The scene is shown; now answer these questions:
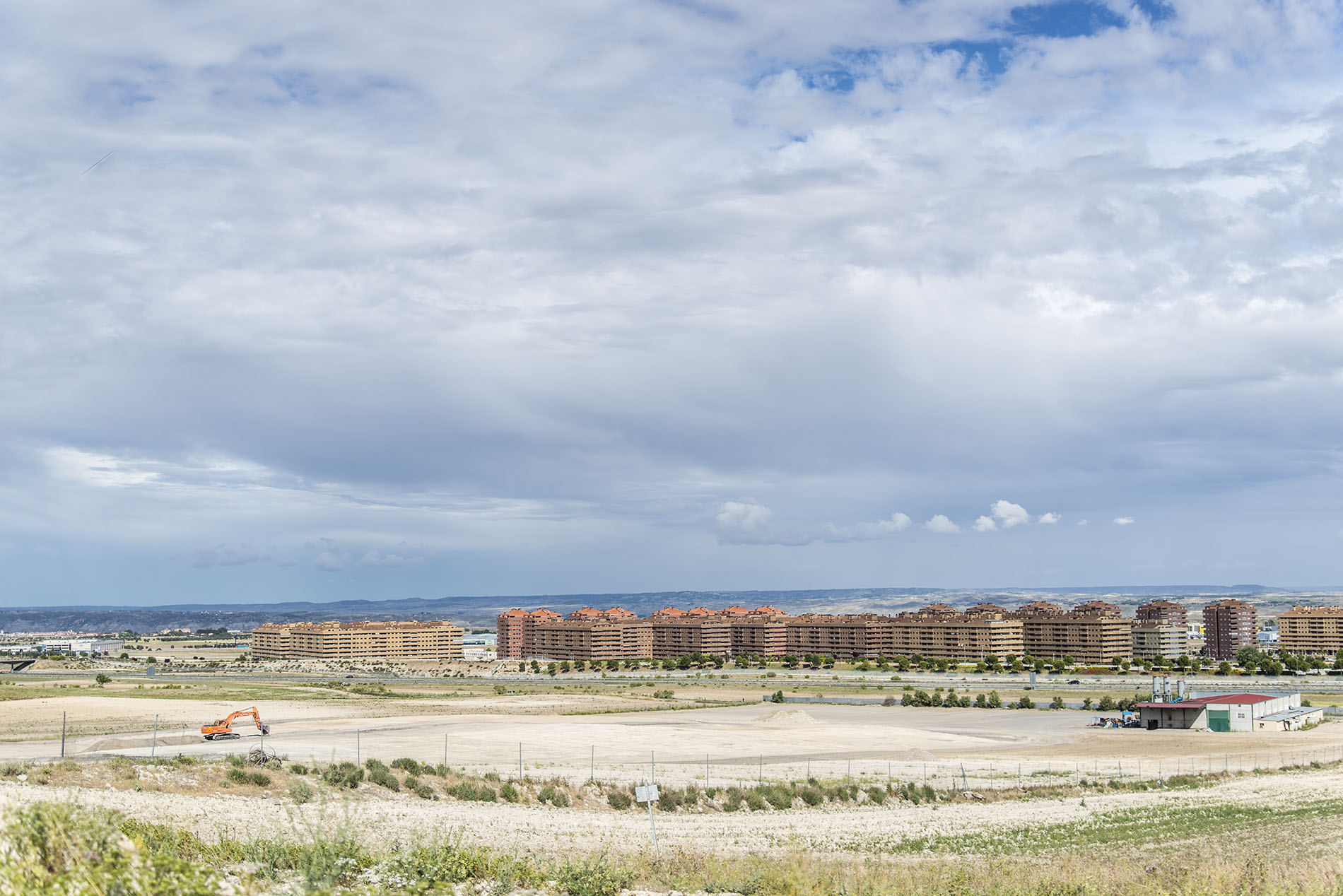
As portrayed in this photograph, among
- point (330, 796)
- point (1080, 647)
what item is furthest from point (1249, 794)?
point (1080, 647)

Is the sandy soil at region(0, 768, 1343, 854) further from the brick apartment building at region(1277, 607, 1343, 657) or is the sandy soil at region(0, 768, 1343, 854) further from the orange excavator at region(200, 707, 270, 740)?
the brick apartment building at region(1277, 607, 1343, 657)

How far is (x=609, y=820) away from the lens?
3412 centimetres

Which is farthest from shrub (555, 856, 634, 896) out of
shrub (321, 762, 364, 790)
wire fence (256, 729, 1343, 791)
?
wire fence (256, 729, 1343, 791)

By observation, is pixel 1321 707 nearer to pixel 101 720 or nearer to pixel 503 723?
pixel 503 723

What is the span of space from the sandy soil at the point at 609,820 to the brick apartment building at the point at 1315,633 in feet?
570

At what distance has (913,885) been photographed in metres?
22.3

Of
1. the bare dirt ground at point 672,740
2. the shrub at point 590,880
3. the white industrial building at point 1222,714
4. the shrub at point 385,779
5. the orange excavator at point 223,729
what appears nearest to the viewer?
the shrub at point 590,880

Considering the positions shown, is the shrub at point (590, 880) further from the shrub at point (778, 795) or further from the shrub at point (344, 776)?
the shrub at point (778, 795)

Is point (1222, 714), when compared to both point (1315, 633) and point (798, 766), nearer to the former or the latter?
point (798, 766)

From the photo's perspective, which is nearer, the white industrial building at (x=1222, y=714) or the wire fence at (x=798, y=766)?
the wire fence at (x=798, y=766)

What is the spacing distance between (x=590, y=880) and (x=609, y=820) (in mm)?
18189

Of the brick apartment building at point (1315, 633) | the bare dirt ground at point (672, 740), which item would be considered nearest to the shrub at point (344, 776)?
the bare dirt ground at point (672, 740)

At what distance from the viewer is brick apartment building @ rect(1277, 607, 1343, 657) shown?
191375mm

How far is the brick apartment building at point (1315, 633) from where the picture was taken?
628 ft
